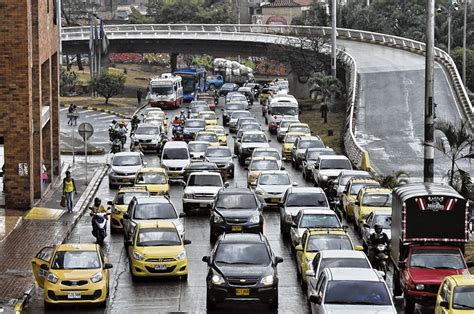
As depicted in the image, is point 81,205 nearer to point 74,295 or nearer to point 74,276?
point 74,276

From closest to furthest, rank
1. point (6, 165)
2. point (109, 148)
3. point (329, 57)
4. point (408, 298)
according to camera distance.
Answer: point (408, 298), point (6, 165), point (109, 148), point (329, 57)

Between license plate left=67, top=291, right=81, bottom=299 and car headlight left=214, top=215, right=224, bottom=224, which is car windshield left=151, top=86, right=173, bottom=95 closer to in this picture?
car headlight left=214, top=215, right=224, bottom=224

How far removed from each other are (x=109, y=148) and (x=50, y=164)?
14613 mm

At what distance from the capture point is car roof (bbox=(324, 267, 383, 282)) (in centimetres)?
2436

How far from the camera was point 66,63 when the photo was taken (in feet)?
483

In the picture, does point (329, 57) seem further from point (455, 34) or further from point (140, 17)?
point (140, 17)

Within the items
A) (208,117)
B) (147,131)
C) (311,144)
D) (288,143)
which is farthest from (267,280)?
(208,117)

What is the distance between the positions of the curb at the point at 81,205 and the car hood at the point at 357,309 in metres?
7.52

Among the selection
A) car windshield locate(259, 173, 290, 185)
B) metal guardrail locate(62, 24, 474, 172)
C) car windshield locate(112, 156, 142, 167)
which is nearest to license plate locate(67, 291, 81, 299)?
car windshield locate(259, 173, 290, 185)

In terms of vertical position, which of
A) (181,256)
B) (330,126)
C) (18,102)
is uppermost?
(18,102)

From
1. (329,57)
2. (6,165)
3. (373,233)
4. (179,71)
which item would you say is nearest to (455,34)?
(329,57)

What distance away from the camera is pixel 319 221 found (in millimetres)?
33844

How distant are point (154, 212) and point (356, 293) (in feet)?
40.4

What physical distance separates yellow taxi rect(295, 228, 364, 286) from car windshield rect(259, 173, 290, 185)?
42.1 ft
